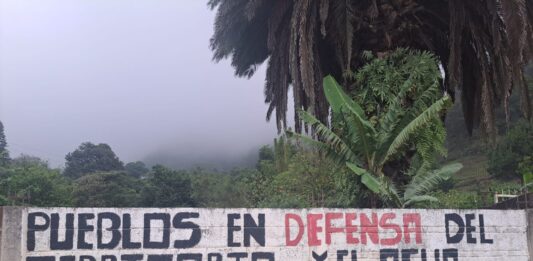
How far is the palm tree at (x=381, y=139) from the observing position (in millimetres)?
11203

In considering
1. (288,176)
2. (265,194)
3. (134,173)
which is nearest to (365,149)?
(288,176)

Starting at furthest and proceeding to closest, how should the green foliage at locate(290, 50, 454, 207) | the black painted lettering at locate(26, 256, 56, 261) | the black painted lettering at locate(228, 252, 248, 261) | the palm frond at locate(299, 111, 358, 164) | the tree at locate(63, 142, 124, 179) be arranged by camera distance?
the tree at locate(63, 142, 124, 179) < the palm frond at locate(299, 111, 358, 164) < the green foliage at locate(290, 50, 454, 207) < the black painted lettering at locate(228, 252, 248, 261) < the black painted lettering at locate(26, 256, 56, 261)

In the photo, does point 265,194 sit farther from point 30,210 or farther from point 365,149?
point 30,210

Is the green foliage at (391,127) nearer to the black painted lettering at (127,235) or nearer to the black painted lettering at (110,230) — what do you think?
the black painted lettering at (127,235)

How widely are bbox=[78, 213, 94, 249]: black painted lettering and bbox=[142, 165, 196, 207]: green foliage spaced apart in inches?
2051

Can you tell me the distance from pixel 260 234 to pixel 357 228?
122 centimetres

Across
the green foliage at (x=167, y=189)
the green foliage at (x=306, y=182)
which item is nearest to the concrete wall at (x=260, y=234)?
the green foliage at (x=306, y=182)

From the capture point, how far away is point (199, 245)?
7070mm

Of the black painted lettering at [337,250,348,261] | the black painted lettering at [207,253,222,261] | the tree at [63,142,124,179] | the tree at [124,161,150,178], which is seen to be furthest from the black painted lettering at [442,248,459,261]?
the tree at [124,161,150,178]

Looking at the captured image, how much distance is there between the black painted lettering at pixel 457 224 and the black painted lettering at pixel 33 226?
4.88m

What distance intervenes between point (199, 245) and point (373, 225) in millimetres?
2178

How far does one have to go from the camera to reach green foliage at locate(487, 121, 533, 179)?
3731 cm

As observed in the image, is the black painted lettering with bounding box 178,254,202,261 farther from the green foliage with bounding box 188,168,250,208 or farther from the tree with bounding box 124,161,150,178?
the tree with bounding box 124,161,150,178

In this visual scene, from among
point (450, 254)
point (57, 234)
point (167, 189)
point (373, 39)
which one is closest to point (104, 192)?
point (167, 189)
